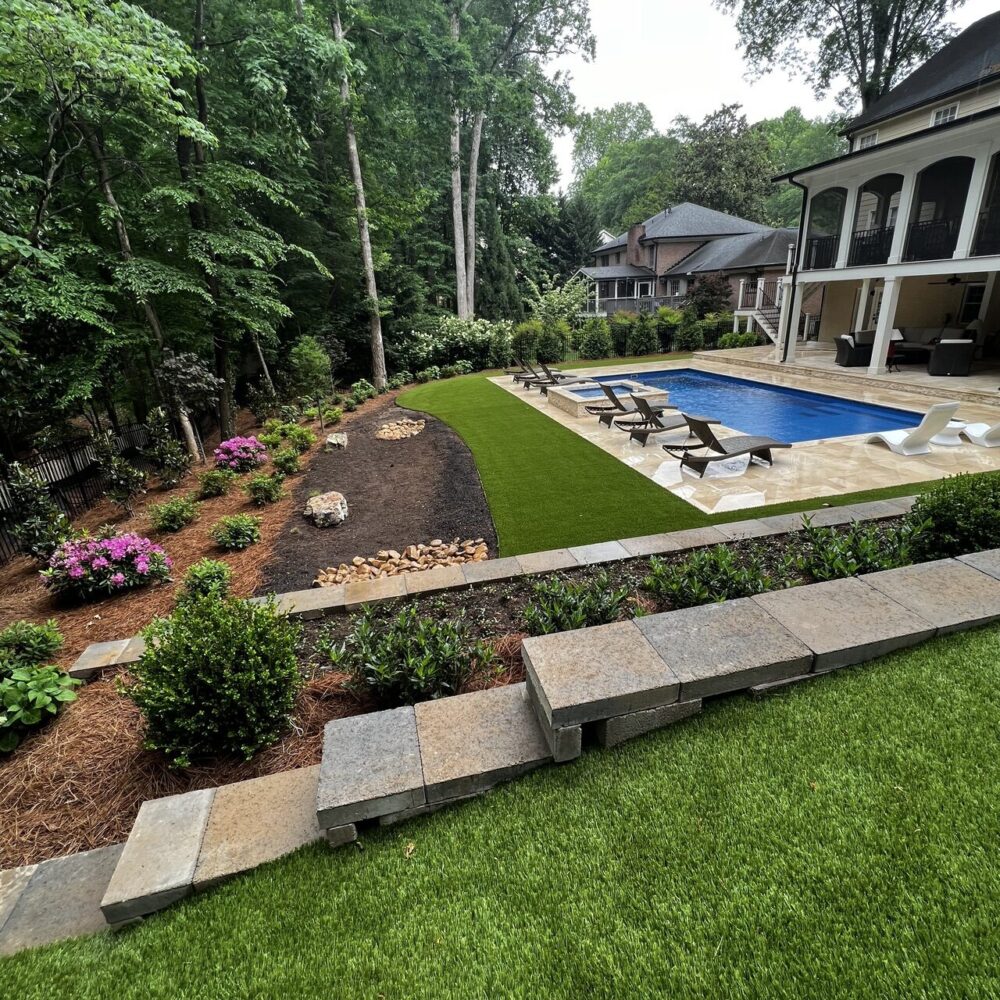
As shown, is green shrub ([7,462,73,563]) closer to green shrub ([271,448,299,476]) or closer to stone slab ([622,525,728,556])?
green shrub ([271,448,299,476])

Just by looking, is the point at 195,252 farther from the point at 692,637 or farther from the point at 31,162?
the point at 692,637

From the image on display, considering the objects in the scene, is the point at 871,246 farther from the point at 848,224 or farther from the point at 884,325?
the point at 884,325

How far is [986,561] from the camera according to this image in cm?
363

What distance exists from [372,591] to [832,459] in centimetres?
732

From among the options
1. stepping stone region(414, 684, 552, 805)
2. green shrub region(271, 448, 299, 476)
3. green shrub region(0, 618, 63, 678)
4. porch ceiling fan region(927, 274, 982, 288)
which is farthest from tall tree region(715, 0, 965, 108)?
green shrub region(0, 618, 63, 678)

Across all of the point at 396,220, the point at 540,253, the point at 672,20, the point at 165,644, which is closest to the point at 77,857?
the point at 165,644

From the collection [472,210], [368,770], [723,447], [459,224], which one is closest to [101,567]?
[368,770]

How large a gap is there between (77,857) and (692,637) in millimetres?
3227

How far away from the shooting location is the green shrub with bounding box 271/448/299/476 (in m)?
8.63

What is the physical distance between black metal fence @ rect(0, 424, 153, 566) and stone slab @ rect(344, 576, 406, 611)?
485cm

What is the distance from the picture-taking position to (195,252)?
28.7 feet

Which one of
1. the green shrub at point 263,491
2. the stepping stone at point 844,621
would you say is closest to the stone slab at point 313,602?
the green shrub at point 263,491

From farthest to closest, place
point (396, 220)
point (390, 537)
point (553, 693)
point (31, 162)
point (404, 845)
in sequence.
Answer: point (396, 220)
point (31, 162)
point (390, 537)
point (553, 693)
point (404, 845)

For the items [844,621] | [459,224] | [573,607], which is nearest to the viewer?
[844,621]
